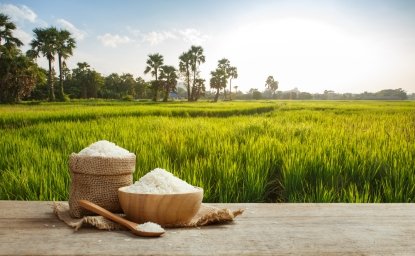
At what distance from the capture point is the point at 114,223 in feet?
5.50

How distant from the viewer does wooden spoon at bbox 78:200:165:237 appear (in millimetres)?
1549

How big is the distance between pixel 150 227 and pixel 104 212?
24 centimetres

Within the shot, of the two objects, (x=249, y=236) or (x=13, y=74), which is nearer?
(x=249, y=236)

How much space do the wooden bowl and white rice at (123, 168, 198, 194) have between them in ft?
0.09

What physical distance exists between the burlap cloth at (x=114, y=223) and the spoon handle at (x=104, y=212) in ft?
0.07

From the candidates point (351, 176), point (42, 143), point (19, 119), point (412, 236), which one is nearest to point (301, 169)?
point (351, 176)

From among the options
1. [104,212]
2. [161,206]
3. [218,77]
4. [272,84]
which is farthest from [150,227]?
[272,84]

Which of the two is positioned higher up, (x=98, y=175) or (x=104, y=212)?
(x=98, y=175)

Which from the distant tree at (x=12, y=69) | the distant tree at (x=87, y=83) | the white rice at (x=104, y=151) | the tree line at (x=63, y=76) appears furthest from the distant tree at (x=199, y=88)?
the white rice at (x=104, y=151)

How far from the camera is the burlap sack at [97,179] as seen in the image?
1.79 metres

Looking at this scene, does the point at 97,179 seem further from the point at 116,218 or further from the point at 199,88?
the point at 199,88

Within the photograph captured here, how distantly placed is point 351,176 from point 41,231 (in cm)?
295

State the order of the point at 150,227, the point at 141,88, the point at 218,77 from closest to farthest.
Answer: the point at 150,227 < the point at 141,88 < the point at 218,77

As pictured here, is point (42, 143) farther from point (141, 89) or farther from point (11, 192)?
point (141, 89)
